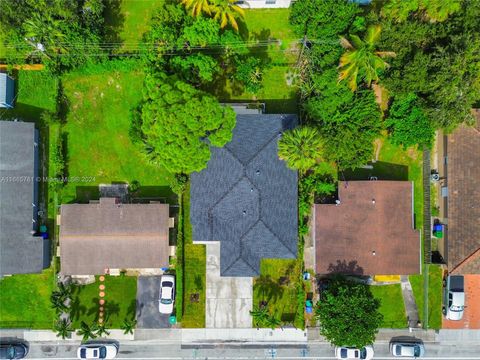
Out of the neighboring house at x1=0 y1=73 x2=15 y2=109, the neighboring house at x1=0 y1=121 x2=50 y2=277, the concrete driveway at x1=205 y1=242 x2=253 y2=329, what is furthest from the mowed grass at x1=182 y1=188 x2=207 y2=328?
the neighboring house at x1=0 y1=73 x2=15 y2=109

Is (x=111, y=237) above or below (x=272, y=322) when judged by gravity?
above

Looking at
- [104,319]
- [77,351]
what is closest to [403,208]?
[104,319]

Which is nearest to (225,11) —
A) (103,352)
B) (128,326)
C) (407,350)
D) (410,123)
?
(410,123)

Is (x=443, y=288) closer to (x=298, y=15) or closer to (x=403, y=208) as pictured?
(x=403, y=208)

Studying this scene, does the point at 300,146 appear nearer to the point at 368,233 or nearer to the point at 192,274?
the point at 368,233

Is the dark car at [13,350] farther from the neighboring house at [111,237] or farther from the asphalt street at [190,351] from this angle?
the neighboring house at [111,237]

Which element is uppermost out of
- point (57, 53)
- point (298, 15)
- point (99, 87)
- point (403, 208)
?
point (298, 15)
